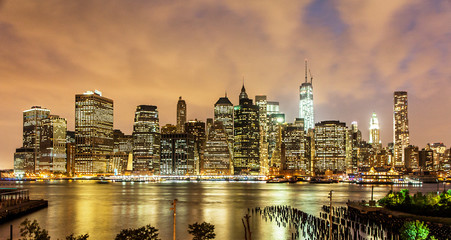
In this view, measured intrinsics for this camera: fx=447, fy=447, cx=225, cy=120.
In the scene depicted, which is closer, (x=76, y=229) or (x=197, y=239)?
(x=197, y=239)

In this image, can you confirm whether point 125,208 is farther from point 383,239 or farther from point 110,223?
point 383,239

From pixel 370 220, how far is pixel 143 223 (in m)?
42.0

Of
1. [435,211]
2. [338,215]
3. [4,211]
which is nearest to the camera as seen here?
[435,211]

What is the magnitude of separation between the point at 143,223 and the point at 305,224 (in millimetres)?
30628

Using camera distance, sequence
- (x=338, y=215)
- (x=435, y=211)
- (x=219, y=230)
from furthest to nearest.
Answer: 1. (x=338, y=215)
2. (x=219, y=230)
3. (x=435, y=211)

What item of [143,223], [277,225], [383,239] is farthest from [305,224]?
[143,223]

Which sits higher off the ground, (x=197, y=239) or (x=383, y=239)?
(x=197, y=239)

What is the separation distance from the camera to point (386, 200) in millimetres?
87188

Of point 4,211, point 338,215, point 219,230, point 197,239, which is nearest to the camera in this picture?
point 197,239

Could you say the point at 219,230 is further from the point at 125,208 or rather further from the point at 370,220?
the point at 125,208

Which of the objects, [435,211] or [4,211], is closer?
[435,211]

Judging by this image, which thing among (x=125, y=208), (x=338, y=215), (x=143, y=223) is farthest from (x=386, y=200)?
(x=125, y=208)

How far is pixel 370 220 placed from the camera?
79125 mm

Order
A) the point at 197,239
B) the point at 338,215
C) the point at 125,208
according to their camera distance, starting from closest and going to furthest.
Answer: the point at 197,239 < the point at 338,215 < the point at 125,208
